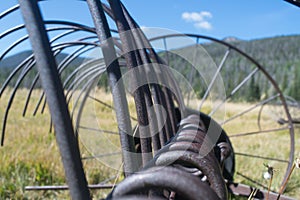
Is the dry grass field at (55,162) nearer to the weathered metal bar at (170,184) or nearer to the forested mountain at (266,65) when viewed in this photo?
the weathered metal bar at (170,184)

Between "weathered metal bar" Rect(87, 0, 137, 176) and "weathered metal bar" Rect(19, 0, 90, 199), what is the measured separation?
14 cm

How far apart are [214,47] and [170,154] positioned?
14864mm

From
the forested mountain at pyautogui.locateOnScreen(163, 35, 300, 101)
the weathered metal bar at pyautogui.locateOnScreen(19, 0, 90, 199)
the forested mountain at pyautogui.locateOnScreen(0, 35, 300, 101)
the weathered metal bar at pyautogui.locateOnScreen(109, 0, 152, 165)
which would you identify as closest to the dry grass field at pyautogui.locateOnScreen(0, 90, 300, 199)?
the weathered metal bar at pyautogui.locateOnScreen(109, 0, 152, 165)

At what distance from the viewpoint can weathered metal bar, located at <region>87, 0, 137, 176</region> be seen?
45 cm

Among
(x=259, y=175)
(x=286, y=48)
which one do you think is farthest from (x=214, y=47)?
(x=259, y=175)

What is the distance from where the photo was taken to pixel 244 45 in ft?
53.4

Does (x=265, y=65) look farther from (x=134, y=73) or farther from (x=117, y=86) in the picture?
(x=117, y=86)

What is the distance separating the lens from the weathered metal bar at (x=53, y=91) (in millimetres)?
305

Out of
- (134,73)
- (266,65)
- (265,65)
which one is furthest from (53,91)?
(266,65)

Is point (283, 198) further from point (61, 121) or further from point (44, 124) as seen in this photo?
point (44, 124)

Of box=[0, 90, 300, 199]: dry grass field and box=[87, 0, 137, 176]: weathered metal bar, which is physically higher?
box=[87, 0, 137, 176]: weathered metal bar

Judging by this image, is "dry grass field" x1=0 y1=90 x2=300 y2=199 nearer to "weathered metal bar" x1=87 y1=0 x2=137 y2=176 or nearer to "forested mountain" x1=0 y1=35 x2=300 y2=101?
"weathered metal bar" x1=87 y1=0 x2=137 y2=176

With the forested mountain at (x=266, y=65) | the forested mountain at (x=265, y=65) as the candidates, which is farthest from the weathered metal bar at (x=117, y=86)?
the forested mountain at (x=266, y=65)

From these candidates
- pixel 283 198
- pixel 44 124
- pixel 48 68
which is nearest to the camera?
pixel 48 68
